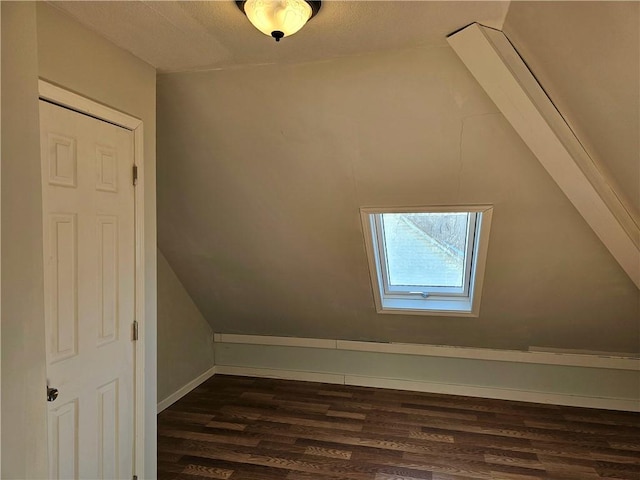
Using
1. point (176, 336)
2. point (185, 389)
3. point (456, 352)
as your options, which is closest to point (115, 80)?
point (176, 336)

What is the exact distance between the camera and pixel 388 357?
3678 millimetres

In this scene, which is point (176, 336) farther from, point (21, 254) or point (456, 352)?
point (21, 254)

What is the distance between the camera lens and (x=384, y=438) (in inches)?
112

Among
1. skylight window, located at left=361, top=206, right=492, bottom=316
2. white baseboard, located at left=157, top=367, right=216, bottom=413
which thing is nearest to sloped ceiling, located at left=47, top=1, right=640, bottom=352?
skylight window, located at left=361, top=206, right=492, bottom=316

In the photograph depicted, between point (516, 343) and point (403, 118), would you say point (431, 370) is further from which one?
point (403, 118)

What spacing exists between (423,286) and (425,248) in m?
0.37

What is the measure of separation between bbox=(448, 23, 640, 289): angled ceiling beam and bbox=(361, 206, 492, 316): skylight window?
72cm

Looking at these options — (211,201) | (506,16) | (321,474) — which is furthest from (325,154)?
(321,474)

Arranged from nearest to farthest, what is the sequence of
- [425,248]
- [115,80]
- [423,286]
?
[115,80]
[425,248]
[423,286]

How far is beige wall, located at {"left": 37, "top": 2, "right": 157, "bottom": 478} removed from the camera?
60.2 inches

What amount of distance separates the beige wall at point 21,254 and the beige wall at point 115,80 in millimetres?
1128

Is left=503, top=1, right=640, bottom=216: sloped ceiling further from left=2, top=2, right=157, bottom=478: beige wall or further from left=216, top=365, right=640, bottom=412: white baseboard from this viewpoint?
left=216, top=365, right=640, bottom=412: white baseboard

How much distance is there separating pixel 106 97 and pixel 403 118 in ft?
4.42

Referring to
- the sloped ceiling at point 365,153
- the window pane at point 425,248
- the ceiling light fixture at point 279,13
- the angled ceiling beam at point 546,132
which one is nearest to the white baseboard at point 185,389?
the sloped ceiling at point 365,153
